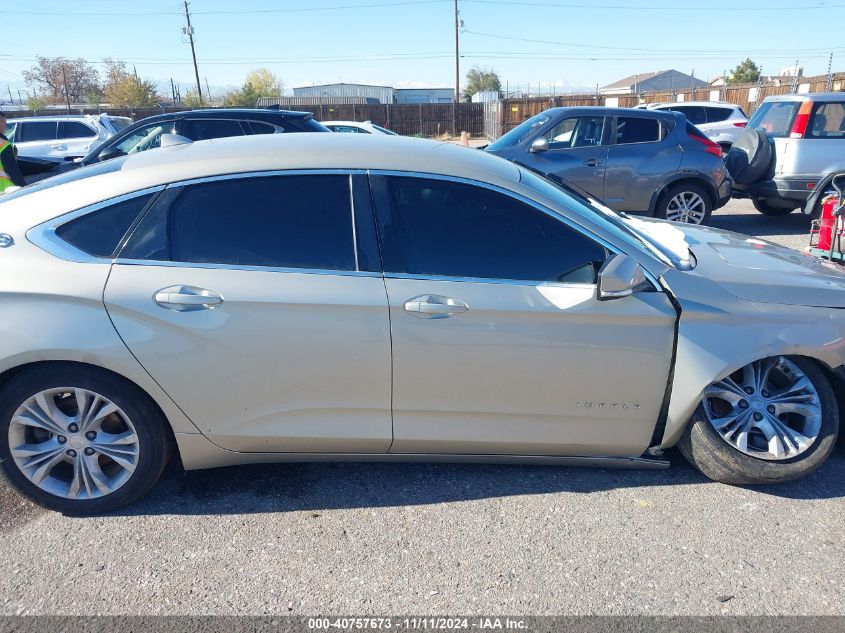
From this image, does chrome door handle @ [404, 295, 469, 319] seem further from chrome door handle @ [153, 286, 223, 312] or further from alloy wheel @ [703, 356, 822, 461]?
alloy wheel @ [703, 356, 822, 461]

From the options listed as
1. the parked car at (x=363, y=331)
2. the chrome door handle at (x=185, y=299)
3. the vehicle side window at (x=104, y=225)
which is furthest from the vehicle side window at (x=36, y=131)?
the chrome door handle at (x=185, y=299)

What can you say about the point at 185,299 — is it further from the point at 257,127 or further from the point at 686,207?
the point at 686,207

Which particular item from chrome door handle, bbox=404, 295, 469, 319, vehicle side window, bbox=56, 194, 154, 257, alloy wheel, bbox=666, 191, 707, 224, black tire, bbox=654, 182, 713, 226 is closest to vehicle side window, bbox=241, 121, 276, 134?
black tire, bbox=654, 182, 713, 226

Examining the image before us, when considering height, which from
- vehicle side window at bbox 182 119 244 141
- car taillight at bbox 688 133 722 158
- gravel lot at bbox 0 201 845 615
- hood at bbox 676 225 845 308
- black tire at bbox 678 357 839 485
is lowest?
gravel lot at bbox 0 201 845 615

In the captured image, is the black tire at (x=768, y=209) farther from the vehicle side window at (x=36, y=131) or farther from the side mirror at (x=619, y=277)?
the vehicle side window at (x=36, y=131)

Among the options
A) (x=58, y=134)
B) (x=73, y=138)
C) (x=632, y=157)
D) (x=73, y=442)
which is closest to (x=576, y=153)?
(x=632, y=157)

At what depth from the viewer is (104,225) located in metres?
2.86

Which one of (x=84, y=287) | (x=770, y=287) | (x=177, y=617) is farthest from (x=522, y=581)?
(x=84, y=287)

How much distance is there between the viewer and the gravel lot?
250 cm

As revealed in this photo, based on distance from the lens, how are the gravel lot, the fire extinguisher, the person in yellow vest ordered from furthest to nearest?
the person in yellow vest → the fire extinguisher → the gravel lot

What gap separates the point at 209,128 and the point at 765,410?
315 inches

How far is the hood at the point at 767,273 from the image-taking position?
3.03 m

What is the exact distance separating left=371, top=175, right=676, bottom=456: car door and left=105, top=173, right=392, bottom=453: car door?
135 millimetres

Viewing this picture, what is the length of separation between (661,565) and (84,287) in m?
2.69
